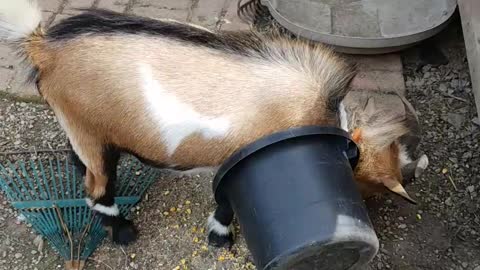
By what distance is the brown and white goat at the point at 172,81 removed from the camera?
7.60 feet

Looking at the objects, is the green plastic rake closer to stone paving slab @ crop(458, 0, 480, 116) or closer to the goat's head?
the goat's head

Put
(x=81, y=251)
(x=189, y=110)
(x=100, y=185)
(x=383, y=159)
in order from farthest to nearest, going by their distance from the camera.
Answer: (x=81, y=251) → (x=100, y=185) → (x=383, y=159) → (x=189, y=110)

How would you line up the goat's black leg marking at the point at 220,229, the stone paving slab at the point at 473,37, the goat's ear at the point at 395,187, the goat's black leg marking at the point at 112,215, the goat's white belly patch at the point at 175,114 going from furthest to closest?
the stone paving slab at the point at 473,37 → the goat's black leg marking at the point at 220,229 → the goat's black leg marking at the point at 112,215 → the goat's ear at the point at 395,187 → the goat's white belly patch at the point at 175,114

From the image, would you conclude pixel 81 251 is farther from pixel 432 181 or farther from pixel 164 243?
pixel 432 181

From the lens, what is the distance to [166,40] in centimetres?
239

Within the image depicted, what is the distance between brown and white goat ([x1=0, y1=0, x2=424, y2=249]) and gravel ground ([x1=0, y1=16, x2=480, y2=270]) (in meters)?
0.67

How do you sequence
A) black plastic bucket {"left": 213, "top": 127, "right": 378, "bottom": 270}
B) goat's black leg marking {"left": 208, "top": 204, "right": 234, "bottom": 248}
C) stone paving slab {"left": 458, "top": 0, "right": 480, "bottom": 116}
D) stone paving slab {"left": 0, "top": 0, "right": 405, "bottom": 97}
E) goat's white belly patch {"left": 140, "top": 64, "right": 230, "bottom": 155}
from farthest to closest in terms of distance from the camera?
stone paving slab {"left": 0, "top": 0, "right": 405, "bottom": 97} < stone paving slab {"left": 458, "top": 0, "right": 480, "bottom": 116} < goat's black leg marking {"left": 208, "top": 204, "right": 234, "bottom": 248} < goat's white belly patch {"left": 140, "top": 64, "right": 230, "bottom": 155} < black plastic bucket {"left": 213, "top": 127, "right": 378, "bottom": 270}

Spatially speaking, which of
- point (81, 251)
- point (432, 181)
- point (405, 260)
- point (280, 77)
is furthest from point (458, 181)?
point (81, 251)

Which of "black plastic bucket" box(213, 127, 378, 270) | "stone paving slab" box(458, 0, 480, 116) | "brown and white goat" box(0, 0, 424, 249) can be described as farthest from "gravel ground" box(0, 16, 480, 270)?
"black plastic bucket" box(213, 127, 378, 270)

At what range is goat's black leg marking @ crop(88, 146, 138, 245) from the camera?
2723 mm

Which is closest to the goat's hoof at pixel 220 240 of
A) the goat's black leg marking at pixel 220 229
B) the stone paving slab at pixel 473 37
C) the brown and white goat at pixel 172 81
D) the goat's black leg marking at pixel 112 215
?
the goat's black leg marking at pixel 220 229

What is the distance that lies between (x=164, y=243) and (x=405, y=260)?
1132 millimetres

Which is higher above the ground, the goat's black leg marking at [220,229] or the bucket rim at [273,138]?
the bucket rim at [273,138]

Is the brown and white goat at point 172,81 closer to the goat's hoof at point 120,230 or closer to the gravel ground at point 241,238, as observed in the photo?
the goat's hoof at point 120,230
